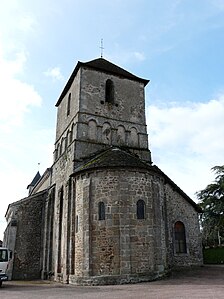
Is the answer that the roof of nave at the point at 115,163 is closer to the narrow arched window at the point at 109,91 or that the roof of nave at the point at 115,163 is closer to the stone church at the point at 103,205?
the stone church at the point at 103,205

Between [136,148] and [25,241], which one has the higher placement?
[136,148]

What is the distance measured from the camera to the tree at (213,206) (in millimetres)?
32438

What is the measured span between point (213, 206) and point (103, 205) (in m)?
21.1

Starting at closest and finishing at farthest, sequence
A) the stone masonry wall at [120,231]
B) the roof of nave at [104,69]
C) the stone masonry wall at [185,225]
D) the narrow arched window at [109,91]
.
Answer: the stone masonry wall at [120,231]
the stone masonry wall at [185,225]
the roof of nave at [104,69]
the narrow arched window at [109,91]

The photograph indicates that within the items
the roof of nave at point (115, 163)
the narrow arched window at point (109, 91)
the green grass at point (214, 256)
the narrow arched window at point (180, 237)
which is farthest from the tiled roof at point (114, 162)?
the green grass at point (214, 256)

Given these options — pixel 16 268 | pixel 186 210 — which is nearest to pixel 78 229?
pixel 16 268

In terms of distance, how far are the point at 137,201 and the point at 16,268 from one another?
10620mm

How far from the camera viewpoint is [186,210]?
837 inches

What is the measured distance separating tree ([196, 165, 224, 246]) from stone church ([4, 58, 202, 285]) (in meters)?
12.4

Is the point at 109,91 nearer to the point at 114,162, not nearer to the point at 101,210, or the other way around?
the point at 114,162

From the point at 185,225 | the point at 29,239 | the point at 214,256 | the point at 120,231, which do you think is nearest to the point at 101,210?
the point at 120,231

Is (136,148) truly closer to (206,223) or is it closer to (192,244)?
(192,244)

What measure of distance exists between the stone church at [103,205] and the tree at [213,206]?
1236cm

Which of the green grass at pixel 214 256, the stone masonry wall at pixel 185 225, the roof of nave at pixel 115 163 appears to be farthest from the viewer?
the green grass at pixel 214 256
